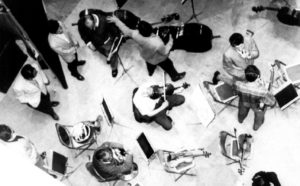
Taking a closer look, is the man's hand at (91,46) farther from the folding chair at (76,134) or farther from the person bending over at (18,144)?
the person bending over at (18,144)

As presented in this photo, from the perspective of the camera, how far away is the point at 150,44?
6.86 metres

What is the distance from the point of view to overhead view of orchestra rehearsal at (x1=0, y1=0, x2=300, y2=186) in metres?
6.69

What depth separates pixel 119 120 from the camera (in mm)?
7684

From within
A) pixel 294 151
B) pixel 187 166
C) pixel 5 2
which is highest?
pixel 5 2

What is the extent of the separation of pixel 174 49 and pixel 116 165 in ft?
8.61

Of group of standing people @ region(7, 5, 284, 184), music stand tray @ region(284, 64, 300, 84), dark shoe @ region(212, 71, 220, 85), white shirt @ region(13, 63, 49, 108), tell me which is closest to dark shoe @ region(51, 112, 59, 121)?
group of standing people @ region(7, 5, 284, 184)

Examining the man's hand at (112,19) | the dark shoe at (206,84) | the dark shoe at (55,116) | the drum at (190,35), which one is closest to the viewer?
the man's hand at (112,19)

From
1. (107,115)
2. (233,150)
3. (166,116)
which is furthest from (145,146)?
(233,150)

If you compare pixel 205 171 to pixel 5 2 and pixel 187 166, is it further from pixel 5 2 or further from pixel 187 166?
pixel 5 2

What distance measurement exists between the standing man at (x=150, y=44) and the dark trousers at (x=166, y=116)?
507mm

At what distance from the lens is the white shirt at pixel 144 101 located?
6.52 meters

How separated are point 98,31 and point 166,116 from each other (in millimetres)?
1781

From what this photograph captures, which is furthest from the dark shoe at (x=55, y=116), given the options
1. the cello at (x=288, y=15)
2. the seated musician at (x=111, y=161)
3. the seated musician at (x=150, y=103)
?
the cello at (x=288, y=15)

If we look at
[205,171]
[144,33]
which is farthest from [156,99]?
[205,171]
